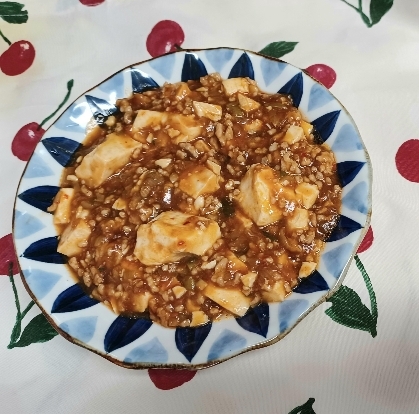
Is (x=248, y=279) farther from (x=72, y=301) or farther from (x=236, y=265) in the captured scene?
(x=72, y=301)

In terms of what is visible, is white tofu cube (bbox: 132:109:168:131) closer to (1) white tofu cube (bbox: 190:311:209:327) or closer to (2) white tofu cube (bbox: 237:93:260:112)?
(2) white tofu cube (bbox: 237:93:260:112)

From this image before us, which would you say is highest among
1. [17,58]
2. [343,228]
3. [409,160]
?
[409,160]

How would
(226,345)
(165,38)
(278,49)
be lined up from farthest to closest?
(165,38) < (278,49) < (226,345)

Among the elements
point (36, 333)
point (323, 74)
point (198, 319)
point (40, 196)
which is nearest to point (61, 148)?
point (40, 196)

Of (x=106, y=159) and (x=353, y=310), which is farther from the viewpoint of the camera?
(x=106, y=159)

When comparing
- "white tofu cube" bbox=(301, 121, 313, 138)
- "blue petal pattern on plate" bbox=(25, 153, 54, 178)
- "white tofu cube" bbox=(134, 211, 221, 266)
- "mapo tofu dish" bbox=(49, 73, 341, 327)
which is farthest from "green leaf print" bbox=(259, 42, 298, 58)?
"blue petal pattern on plate" bbox=(25, 153, 54, 178)

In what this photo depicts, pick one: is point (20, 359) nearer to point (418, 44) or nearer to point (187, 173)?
point (187, 173)
